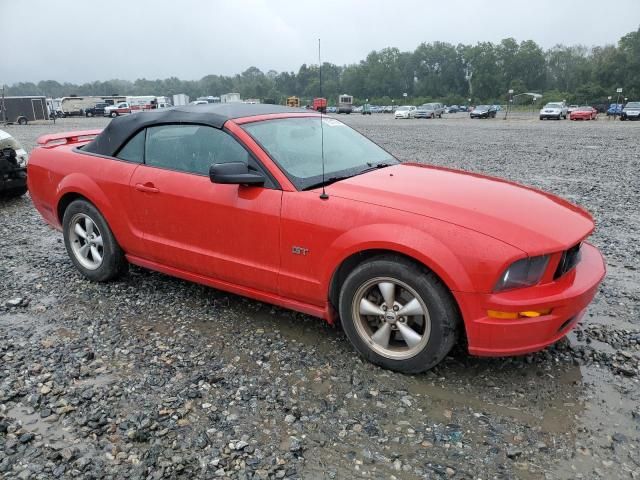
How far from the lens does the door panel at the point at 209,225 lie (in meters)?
3.40

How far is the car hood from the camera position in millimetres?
2812

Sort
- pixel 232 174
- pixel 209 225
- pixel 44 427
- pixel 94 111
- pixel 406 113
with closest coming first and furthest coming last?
pixel 44 427 → pixel 232 174 → pixel 209 225 → pixel 406 113 → pixel 94 111

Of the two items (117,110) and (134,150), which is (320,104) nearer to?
(134,150)

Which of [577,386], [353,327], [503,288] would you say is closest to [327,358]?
[353,327]

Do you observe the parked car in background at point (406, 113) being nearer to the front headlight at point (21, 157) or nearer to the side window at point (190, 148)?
the front headlight at point (21, 157)

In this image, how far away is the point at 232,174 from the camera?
3285 mm

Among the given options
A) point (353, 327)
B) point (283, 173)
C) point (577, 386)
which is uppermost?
point (283, 173)

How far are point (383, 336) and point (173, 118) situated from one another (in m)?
2.34

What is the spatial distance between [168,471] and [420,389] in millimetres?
1463

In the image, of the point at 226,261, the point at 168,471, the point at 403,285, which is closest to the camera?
the point at 168,471

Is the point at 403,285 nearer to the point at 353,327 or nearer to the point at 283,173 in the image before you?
the point at 353,327

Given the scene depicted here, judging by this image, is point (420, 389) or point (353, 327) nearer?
point (420, 389)

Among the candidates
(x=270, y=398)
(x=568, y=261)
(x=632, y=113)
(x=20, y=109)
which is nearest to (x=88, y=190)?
(x=270, y=398)

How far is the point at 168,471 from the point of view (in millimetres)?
2375
